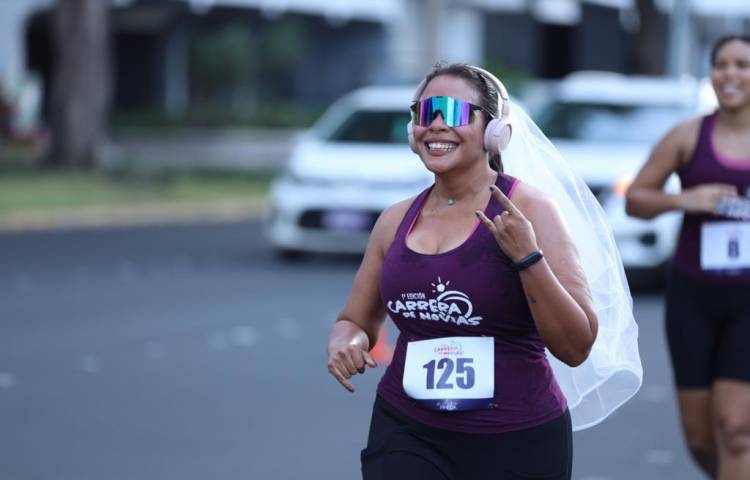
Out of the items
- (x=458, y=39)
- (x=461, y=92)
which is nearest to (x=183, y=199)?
(x=461, y=92)

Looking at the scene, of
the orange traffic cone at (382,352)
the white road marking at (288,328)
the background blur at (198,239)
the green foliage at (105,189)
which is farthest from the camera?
the green foliage at (105,189)

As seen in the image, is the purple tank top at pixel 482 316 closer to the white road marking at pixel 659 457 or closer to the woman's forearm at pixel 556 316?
Result: the woman's forearm at pixel 556 316

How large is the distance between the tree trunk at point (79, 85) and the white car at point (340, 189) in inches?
436

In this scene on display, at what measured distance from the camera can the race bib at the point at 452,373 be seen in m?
4.14

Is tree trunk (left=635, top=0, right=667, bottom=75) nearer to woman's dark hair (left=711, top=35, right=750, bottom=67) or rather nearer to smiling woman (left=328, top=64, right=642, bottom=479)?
woman's dark hair (left=711, top=35, right=750, bottom=67)

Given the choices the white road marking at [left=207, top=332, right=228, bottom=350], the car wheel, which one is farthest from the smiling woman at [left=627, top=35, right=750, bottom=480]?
the car wheel

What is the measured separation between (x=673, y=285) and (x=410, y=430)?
2153 mm

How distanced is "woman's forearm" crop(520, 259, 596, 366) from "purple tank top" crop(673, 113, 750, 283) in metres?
2.02

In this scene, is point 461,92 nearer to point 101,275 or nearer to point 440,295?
point 440,295

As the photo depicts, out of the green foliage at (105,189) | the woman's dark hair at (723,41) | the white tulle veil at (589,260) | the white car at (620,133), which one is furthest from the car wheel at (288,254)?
the white tulle veil at (589,260)

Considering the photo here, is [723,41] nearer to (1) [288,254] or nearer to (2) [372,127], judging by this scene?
(1) [288,254]

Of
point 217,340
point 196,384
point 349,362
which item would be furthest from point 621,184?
point 349,362

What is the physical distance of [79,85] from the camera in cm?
2738

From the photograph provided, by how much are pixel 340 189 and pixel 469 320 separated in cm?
1188
